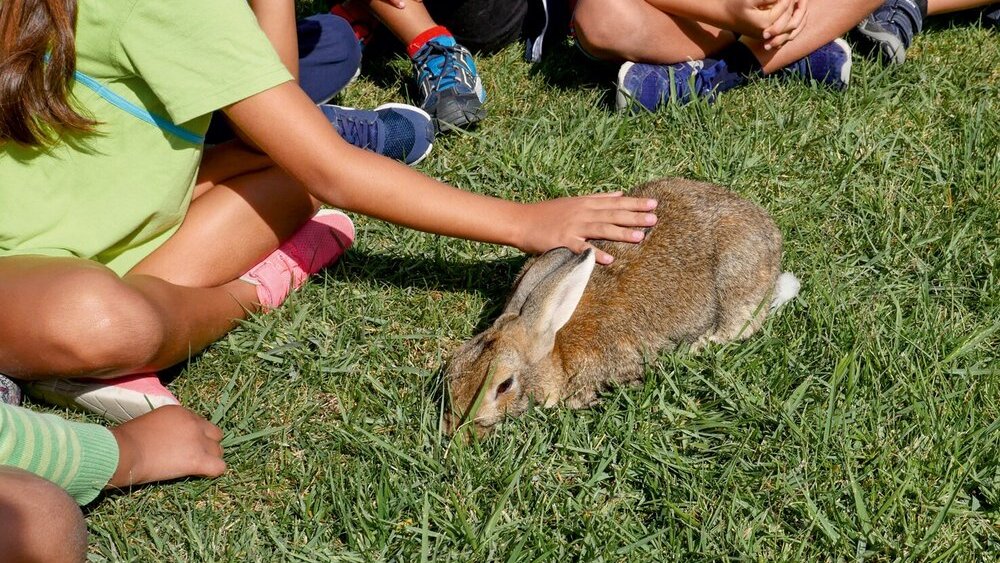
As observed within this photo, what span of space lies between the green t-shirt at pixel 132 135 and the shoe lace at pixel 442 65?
1230mm

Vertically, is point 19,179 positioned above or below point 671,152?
above

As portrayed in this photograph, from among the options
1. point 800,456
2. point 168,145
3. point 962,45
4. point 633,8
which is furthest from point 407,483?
point 962,45

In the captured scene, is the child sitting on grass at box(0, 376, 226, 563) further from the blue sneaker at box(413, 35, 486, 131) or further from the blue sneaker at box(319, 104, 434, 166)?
the blue sneaker at box(413, 35, 486, 131)

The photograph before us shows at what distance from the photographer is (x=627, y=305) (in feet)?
8.46

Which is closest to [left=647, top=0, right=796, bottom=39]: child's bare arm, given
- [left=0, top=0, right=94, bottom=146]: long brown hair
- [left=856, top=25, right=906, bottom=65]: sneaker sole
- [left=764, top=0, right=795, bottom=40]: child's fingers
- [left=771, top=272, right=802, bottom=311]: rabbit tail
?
[left=764, top=0, right=795, bottom=40]: child's fingers

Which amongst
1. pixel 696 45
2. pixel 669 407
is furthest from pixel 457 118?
pixel 669 407

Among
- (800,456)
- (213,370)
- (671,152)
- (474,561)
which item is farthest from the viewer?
(671,152)

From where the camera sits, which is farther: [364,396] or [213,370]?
[213,370]

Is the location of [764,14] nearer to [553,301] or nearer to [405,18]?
[405,18]

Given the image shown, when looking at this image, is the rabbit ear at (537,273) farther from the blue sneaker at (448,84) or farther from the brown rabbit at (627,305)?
the blue sneaker at (448,84)

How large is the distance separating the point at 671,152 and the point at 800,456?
1454mm

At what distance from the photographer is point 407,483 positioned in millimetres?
A: 2252

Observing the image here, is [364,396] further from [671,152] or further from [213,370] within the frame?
[671,152]

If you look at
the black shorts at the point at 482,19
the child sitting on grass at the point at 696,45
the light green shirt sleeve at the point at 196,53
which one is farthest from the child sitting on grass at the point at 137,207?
the black shorts at the point at 482,19
